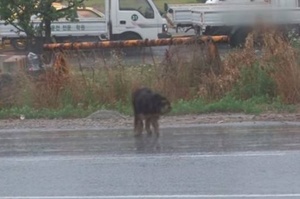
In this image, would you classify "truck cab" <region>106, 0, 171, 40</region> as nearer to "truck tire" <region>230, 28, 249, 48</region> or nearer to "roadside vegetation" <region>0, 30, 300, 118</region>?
"truck tire" <region>230, 28, 249, 48</region>

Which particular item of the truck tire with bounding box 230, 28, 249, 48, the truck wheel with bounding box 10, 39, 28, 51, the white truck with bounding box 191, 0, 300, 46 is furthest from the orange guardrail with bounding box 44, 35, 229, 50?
the truck wheel with bounding box 10, 39, 28, 51

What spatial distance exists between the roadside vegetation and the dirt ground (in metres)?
0.87

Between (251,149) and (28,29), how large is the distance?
672 inches

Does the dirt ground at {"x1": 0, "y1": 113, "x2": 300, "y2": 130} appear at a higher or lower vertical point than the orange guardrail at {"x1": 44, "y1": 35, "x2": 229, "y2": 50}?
lower

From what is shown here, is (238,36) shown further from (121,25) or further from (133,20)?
(121,25)

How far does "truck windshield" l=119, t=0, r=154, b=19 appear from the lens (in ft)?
113

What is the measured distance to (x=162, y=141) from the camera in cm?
1413

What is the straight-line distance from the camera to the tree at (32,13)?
28344 mm

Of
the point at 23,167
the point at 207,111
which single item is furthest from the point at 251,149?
the point at 207,111

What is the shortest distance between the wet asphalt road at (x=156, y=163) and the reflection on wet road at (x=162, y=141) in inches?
0.5

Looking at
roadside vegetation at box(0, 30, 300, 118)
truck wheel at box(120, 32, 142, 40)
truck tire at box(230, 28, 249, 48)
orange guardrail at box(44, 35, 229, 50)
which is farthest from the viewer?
truck wheel at box(120, 32, 142, 40)

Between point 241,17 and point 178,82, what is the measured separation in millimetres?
9758

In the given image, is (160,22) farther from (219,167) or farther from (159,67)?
(219,167)

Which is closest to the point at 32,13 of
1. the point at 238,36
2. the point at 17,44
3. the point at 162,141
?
the point at 17,44
